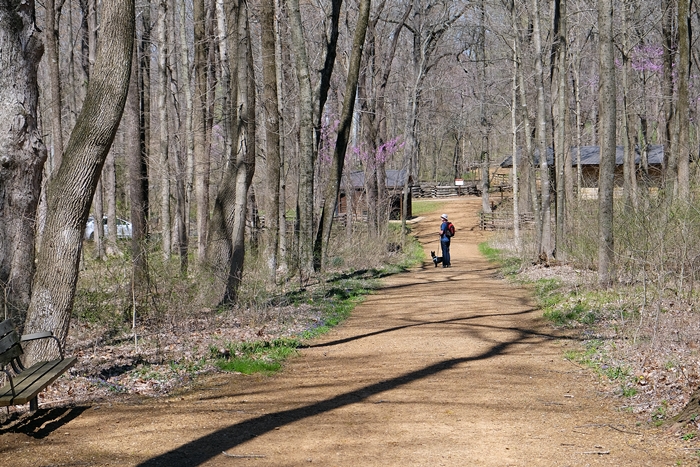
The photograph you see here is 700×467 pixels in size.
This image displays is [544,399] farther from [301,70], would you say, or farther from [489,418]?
[301,70]

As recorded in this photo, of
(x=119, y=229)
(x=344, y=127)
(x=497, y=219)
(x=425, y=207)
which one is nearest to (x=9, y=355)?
(x=344, y=127)

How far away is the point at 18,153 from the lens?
852 cm

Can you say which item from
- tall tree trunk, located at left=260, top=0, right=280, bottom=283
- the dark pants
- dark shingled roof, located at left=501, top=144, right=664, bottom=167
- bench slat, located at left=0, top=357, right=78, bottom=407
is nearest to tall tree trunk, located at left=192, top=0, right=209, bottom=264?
tall tree trunk, located at left=260, top=0, right=280, bottom=283

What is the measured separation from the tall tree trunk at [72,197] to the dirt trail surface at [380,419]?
1304mm

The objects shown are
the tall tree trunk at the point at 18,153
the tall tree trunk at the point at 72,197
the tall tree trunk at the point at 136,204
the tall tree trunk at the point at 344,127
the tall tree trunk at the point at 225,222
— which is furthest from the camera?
the tall tree trunk at the point at 344,127

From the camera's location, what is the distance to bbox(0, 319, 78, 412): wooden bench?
18.7 feet

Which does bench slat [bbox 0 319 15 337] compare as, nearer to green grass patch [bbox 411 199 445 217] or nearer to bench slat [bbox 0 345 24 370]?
bench slat [bbox 0 345 24 370]

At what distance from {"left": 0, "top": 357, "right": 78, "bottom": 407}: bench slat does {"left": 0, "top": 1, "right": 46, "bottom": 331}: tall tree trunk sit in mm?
1931

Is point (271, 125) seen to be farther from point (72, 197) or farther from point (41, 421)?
point (41, 421)

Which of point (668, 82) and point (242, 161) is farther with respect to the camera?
point (668, 82)

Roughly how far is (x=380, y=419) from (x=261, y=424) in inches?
42.5

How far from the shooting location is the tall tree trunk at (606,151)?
1438cm

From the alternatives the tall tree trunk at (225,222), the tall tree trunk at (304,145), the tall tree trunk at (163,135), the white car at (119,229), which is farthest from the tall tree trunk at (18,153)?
the tall tree trunk at (304,145)

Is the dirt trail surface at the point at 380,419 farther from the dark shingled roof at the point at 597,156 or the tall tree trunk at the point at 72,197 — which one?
the dark shingled roof at the point at 597,156
